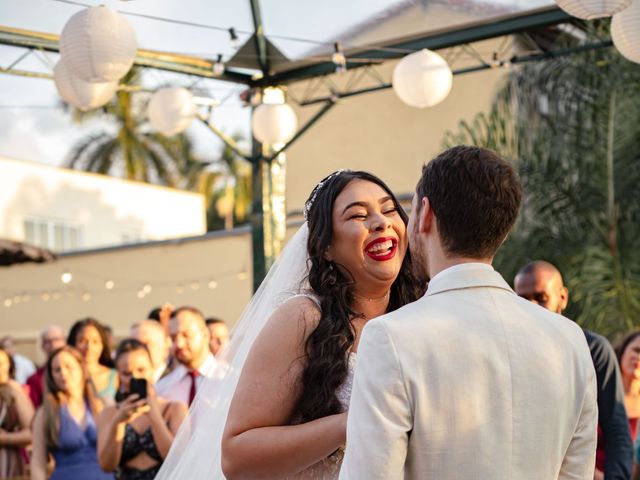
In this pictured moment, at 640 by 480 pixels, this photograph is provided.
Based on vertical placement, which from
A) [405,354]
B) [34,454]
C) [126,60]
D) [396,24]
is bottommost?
[34,454]

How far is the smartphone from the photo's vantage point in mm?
6125

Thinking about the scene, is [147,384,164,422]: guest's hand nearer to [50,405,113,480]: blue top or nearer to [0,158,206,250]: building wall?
[50,405,113,480]: blue top

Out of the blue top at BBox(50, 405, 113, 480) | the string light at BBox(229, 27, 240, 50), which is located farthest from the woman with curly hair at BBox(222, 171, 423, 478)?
the string light at BBox(229, 27, 240, 50)

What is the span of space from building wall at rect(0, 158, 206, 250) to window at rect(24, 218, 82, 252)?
4cm

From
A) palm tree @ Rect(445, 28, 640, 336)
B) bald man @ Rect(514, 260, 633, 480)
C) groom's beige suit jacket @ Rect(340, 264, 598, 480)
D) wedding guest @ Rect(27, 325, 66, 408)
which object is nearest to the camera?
groom's beige suit jacket @ Rect(340, 264, 598, 480)

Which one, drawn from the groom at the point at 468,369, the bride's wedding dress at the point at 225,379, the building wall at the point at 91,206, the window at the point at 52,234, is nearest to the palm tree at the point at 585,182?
the bride's wedding dress at the point at 225,379

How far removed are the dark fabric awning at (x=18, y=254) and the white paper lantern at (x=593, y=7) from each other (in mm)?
12012

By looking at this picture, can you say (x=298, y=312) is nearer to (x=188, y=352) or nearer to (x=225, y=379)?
(x=225, y=379)

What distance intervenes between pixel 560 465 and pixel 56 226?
30.4m

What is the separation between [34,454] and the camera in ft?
23.2

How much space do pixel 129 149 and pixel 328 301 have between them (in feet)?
114

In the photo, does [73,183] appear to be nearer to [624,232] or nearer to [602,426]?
[624,232]

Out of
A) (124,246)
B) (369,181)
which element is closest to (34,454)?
Result: (369,181)

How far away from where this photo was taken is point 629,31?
24.9 ft
